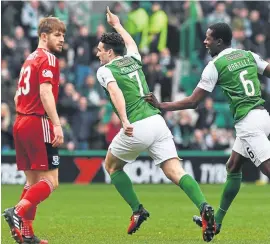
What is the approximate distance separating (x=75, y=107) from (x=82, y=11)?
3.26 meters

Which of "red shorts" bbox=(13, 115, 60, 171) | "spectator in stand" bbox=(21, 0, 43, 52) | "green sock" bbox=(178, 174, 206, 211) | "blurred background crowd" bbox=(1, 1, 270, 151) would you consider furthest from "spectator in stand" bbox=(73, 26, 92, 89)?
"red shorts" bbox=(13, 115, 60, 171)

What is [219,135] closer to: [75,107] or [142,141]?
[75,107]

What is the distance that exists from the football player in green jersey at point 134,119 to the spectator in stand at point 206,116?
40.1 feet

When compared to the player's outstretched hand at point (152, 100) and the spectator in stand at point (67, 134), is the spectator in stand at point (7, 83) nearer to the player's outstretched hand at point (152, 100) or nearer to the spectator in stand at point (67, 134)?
the spectator in stand at point (67, 134)

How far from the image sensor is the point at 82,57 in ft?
77.5

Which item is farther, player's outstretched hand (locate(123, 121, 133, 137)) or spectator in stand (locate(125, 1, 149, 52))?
spectator in stand (locate(125, 1, 149, 52))

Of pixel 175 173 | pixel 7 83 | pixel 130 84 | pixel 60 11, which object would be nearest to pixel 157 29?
pixel 60 11

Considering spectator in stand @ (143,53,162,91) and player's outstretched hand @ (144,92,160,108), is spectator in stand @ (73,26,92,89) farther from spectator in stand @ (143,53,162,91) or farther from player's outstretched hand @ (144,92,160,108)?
player's outstretched hand @ (144,92,160,108)

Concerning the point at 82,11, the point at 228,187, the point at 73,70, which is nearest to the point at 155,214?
the point at 228,187

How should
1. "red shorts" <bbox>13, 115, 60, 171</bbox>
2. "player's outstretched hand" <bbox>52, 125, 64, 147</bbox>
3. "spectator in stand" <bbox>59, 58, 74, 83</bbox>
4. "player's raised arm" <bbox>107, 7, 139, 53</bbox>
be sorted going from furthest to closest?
"spectator in stand" <bbox>59, 58, 74, 83</bbox> < "player's raised arm" <bbox>107, 7, 139, 53</bbox> < "red shorts" <bbox>13, 115, 60, 171</bbox> < "player's outstretched hand" <bbox>52, 125, 64, 147</bbox>

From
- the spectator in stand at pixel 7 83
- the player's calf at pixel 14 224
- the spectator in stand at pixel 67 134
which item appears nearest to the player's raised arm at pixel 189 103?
the player's calf at pixel 14 224

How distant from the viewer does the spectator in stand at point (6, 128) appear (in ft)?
72.4

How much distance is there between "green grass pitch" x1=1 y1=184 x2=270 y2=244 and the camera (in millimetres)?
10492

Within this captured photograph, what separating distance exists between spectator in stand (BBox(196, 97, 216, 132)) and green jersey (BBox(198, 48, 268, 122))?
1277 centimetres
